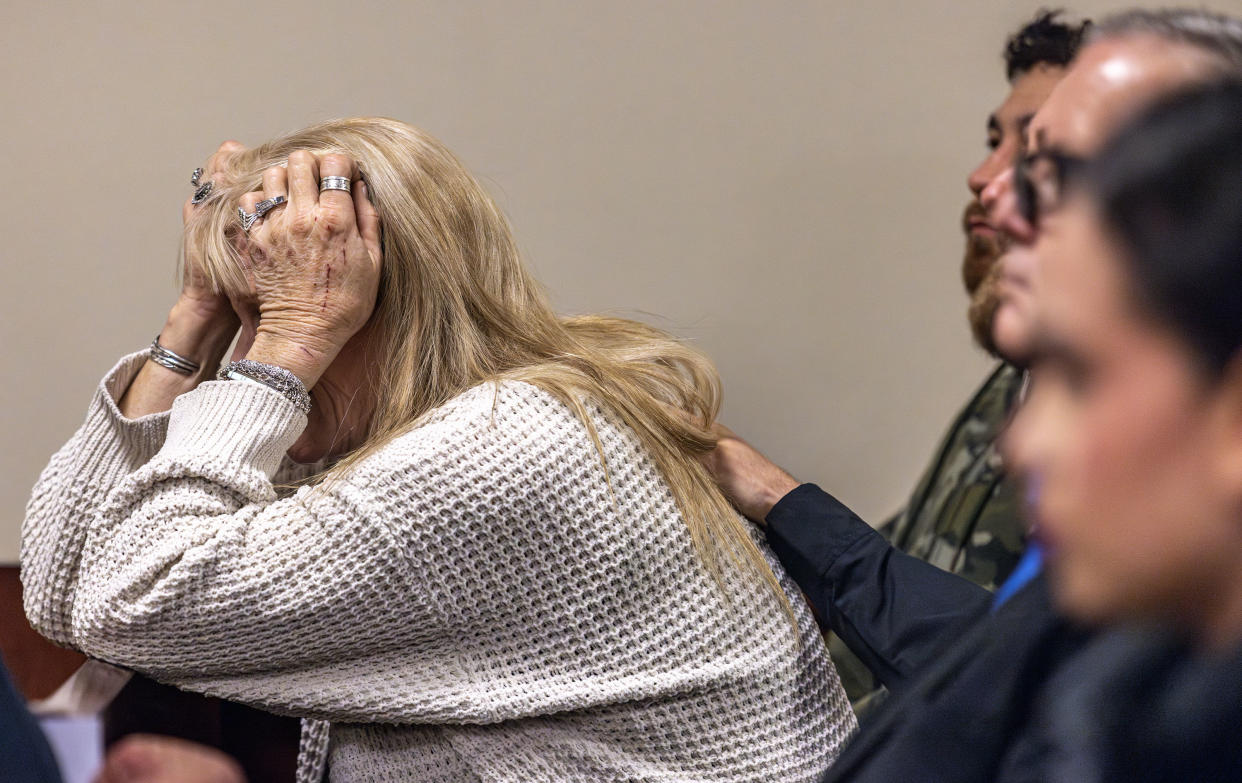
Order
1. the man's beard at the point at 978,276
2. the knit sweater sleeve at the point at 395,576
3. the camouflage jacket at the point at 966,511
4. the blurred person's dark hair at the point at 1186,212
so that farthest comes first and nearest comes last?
1. the man's beard at the point at 978,276
2. the camouflage jacket at the point at 966,511
3. the knit sweater sleeve at the point at 395,576
4. the blurred person's dark hair at the point at 1186,212

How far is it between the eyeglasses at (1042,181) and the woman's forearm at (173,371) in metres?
0.99

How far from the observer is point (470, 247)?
3.39 ft

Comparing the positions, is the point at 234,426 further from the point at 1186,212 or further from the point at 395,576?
the point at 1186,212

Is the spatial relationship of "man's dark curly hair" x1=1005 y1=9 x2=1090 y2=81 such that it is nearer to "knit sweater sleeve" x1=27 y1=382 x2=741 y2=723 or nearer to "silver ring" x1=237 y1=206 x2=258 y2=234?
"knit sweater sleeve" x1=27 y1=382 x2=741 y2=723

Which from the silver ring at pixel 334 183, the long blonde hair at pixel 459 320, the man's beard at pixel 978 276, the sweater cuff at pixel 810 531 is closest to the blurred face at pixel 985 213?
the man's beard at pixel 978 276

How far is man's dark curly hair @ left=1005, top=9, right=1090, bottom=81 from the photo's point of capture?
146cm

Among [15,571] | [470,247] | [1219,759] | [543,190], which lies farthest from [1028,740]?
[15,571]

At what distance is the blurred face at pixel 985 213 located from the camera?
1504mm

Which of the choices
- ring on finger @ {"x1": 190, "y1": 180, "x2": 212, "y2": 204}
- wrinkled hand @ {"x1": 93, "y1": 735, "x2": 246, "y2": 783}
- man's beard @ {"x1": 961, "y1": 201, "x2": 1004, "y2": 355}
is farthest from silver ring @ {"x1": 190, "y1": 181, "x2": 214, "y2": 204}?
man's beard @ {"x1": 961, "y1": 201, "x2": 1004, "y2": 355}

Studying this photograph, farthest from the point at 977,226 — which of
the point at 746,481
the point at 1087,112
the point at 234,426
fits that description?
the point at 1087,112

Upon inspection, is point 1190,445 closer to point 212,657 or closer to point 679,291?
point 212,657

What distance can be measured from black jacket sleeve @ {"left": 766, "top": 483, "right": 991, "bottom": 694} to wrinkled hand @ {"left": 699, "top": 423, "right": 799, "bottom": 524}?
0.02 metres

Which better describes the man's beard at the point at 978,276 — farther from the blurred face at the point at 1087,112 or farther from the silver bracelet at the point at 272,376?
the blurred face at the point at 1087,112

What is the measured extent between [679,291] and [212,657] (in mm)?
982
